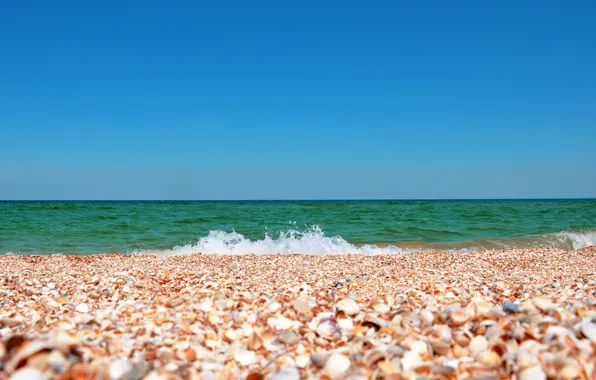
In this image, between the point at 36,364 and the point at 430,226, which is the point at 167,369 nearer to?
the point at 36,364

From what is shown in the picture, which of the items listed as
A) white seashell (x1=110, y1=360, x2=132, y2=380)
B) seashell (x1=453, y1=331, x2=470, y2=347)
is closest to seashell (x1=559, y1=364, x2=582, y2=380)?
seashell (x1=453, y1=331, x2=470, y2=347)

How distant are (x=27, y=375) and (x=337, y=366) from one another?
1.37 metres

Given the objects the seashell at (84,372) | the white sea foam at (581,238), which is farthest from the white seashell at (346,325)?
the white sea foam at (581,238)

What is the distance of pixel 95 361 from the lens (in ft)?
6.59

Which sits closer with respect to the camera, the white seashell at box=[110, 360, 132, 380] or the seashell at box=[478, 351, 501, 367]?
the white seashell at box=[110, 360, 132, 380]

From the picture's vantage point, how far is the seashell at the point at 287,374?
2035mm

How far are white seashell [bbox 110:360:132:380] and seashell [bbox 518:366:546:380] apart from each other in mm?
1825

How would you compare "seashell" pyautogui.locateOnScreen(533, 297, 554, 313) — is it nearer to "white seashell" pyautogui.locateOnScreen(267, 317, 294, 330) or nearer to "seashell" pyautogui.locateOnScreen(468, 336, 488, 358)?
"seashell" pyautogui.locateOnScreen(468, 336, 488, 358)

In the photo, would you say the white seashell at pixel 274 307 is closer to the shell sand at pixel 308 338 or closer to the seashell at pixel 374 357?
the shell sand at pixel 308 338

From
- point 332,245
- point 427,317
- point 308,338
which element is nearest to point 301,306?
point 308,338

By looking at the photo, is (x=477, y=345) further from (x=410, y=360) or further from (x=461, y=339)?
(x=410, y=360)

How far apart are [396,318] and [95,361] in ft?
5.87

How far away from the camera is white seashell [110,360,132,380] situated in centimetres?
190

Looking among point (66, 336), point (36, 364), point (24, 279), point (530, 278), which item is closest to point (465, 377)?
point (36, 364)
